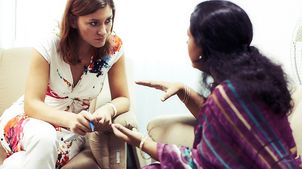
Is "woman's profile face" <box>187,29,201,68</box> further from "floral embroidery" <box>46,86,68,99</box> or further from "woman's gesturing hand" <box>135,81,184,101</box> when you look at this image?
"floral embroidery" <box>46,86,68,99</box>

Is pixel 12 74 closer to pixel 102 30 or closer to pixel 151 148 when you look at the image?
pixel 102 30

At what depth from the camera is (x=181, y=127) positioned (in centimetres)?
150

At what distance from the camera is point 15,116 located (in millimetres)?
1506

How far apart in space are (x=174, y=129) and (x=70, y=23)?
57 centimetres

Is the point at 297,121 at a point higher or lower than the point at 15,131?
higher

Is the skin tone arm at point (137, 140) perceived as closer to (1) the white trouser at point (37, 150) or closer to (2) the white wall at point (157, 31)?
(1) the white trouser at point (37, 150)

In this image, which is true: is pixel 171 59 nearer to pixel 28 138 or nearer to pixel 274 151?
pixel 28 138

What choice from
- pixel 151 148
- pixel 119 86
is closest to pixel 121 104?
pixel 119 86

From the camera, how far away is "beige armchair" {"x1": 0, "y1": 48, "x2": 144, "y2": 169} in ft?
4.91

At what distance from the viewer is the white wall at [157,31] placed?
2023 millimetres

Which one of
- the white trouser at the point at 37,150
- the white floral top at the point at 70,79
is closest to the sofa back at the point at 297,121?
the white floral top at the point at 70,79

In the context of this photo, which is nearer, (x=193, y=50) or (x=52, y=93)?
(x=193, y=50)

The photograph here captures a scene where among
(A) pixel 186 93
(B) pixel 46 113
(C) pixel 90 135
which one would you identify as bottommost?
(C) pixel 90 135

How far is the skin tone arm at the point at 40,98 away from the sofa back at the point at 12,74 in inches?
18.0
